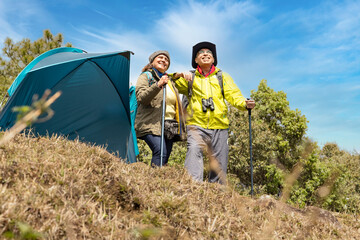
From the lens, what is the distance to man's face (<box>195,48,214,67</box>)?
4.71 meters

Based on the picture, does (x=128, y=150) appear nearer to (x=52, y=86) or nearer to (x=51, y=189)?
(x=52, y=86)

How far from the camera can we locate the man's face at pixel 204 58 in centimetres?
471

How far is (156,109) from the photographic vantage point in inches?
180

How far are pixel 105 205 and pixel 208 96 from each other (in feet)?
8.82

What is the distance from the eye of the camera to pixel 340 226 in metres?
3.57

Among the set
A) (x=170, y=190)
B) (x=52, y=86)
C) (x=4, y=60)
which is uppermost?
(x=4, y=60)

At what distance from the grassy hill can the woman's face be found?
6.51ft

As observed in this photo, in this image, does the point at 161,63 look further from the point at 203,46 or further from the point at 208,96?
the point at 208,96

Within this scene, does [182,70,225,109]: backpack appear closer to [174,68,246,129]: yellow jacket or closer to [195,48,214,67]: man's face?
[174,68,246,129]: yellow jacket

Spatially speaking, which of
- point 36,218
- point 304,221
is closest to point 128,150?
point 304,221

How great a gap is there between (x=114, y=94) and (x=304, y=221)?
14.1 feet

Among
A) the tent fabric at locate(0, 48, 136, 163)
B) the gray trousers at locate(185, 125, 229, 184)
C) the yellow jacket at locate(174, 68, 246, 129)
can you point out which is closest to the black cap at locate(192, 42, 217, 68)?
the yellow jacket at locate(174, 68, 246, 129)

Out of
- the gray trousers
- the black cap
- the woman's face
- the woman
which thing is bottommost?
the gray trousers

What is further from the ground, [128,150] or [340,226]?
[128,150]
